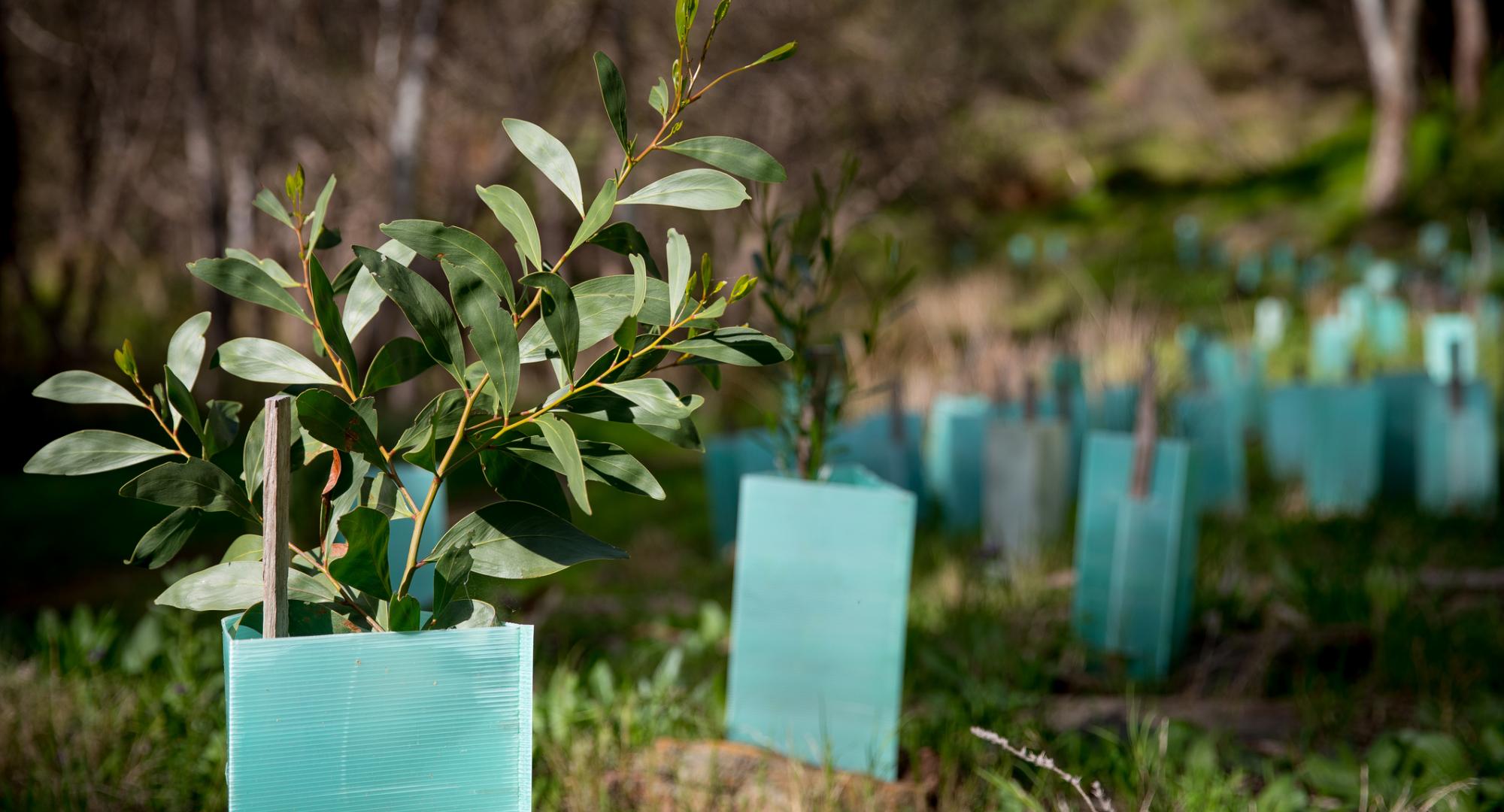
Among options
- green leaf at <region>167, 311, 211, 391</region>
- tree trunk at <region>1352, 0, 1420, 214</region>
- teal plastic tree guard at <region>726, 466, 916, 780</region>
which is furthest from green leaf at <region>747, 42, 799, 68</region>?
tree trunk at <region>1352, 0, 1420, 214</region>

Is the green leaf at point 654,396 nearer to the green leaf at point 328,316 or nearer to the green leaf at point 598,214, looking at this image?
the green leaf at point 598,214

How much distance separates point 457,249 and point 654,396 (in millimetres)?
225

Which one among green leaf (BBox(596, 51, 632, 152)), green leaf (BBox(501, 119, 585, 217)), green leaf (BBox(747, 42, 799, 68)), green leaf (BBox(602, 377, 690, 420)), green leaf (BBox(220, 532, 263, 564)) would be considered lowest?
green leaf (BBox(220, 532, 263, 564))

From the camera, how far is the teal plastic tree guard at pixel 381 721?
3.19 ft

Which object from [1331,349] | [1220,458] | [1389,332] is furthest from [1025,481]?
[1389,332]

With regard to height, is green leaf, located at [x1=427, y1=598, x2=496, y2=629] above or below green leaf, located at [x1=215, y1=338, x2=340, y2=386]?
below

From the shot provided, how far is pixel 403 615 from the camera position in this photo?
1024 millimetres

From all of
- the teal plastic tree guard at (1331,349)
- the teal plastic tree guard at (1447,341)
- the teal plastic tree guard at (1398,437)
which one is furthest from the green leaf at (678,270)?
the teal plastic tree guard at (1331,349)

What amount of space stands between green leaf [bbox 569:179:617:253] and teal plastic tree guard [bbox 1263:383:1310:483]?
4400 millimetres

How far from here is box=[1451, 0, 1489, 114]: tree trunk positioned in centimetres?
1362

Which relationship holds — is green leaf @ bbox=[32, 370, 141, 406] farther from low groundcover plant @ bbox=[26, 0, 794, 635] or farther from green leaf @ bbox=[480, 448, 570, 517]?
green leaf @ bbox=[480, 448, 570, 517]

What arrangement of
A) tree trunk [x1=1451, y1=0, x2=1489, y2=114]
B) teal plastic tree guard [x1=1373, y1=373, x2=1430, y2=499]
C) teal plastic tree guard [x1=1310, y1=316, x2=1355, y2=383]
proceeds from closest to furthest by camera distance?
teal plastic tree guard [x1=1373, y1=373, x2=1430, y2=499]
teal plastic tree guard [x1=1310, y1=316, x2=1355, y2=383]
tree trunk [x1=1451, y1=0, x2=1489, y2=114]

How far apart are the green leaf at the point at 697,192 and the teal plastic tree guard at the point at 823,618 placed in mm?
823

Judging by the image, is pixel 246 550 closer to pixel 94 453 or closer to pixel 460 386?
pixel 94 453
